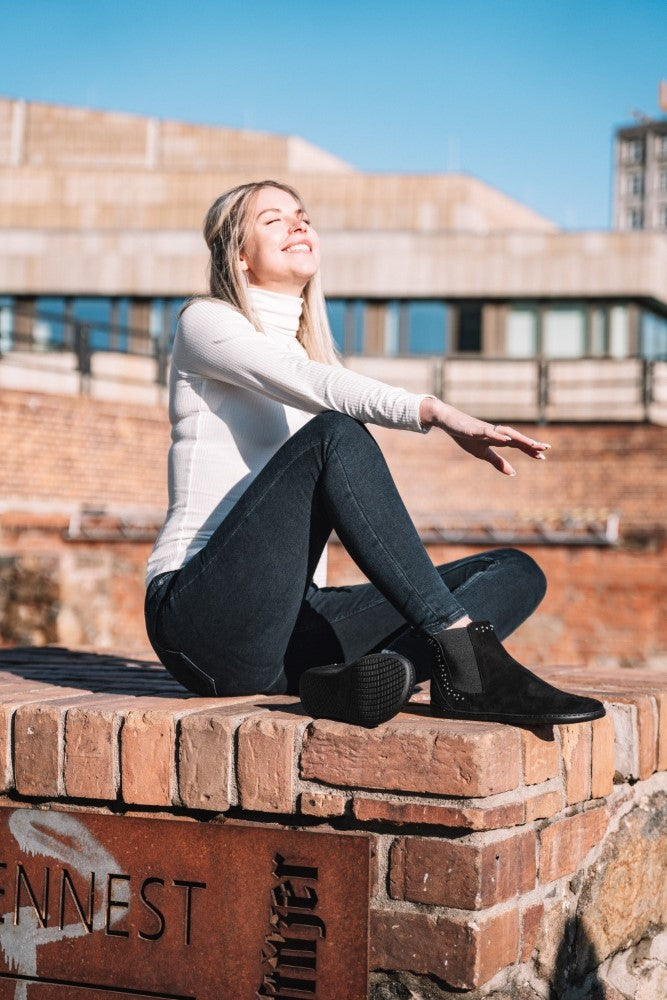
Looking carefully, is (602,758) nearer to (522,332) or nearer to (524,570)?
(524,570)

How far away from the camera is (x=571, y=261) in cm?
2305

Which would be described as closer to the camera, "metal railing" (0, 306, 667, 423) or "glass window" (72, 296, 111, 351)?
"metal railing" (0, 306, 667, 423)

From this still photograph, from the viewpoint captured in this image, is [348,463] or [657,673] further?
[657,673]

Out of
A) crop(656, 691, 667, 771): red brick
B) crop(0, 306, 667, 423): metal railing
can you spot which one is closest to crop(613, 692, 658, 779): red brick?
crop(656, 691, 667, 771): red brick

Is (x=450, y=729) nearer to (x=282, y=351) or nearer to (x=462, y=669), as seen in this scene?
(x=462, y=669)

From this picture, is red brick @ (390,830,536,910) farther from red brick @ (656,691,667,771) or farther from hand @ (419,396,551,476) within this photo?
red brick @ (656,691,667,771)

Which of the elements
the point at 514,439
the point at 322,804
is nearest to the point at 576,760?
the point at 322,804

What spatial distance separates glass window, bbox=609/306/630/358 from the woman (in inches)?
828

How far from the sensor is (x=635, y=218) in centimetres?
9719

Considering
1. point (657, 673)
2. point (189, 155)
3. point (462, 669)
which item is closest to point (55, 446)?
point (657, 673)

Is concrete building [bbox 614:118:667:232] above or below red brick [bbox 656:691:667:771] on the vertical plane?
above

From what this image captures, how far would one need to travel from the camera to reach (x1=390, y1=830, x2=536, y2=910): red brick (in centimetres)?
221

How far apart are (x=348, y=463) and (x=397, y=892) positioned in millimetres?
840

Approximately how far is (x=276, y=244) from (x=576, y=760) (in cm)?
144
